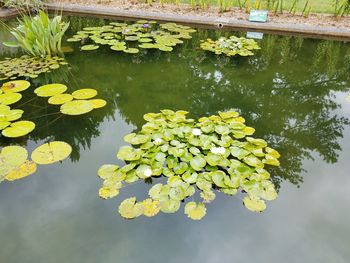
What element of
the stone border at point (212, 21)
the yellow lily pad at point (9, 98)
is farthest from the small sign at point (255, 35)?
the yellow lily pad at point (9, 98)

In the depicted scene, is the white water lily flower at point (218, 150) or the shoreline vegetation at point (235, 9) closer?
the white water lily flower at point (218, 150)

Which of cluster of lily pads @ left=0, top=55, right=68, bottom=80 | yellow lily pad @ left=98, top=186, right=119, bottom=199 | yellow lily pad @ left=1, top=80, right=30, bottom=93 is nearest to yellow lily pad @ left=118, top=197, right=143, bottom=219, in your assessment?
yellow lily pad @ left=98, top=186, right=119, bottom=199

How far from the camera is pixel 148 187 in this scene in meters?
2.20

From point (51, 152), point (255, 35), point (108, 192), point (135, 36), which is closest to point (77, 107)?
point (51, 152)

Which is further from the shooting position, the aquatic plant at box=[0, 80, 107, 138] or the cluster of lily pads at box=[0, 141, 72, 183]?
the aquatic plant at box=[0, 80, 107, 138]

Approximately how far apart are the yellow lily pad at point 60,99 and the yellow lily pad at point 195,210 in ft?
5.85

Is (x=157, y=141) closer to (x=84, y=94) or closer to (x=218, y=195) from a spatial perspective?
(x=218, y=195)

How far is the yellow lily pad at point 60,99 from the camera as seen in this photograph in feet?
10.2

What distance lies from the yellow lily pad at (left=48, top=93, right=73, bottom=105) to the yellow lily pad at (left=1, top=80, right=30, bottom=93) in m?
0.44

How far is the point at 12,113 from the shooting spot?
2.91 m

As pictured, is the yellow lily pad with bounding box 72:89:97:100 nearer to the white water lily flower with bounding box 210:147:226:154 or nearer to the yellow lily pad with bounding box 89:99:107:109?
the yellow lily pad with bounding box 89:99:107:109

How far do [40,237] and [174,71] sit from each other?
266 cm

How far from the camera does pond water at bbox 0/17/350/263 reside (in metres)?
1.83

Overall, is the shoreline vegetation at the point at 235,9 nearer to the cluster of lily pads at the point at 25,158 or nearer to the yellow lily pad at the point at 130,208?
the cluster of lily pads at the point at 25,158
